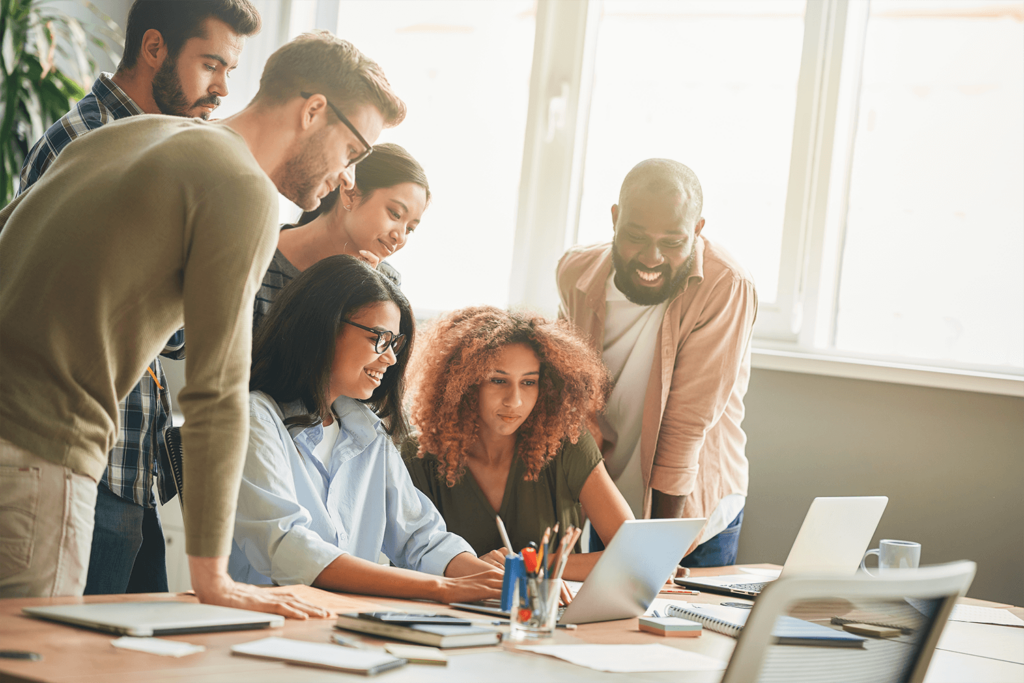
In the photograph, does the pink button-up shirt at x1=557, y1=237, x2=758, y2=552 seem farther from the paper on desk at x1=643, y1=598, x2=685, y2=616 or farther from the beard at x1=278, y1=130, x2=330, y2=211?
the beard at x1=278, y1=130, x2=330, y2=211

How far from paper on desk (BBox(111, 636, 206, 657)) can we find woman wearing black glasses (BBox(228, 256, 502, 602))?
20.5 inches

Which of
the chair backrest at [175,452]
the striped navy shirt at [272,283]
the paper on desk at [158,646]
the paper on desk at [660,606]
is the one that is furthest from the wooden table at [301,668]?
the striped navy shirt at [272,283]

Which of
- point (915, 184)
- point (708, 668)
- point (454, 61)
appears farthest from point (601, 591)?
point (454, 61)

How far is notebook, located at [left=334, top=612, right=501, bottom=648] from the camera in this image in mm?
1196

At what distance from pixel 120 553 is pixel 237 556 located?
0.34m

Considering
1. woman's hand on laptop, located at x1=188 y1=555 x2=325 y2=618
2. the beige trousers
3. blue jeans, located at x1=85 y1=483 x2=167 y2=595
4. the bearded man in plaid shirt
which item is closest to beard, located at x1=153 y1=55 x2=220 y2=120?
the bearded man in plaid shirt

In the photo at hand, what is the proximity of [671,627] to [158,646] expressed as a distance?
78cm

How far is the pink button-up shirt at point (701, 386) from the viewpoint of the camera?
100 inches

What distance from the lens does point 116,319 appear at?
1185 millimetres

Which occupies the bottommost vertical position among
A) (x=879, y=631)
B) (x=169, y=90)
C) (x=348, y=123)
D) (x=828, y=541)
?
(x=828, y=541)

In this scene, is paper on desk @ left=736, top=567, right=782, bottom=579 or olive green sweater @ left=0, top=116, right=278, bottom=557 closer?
olive green sweater @ left=0, top=116, right=278, bottom=557

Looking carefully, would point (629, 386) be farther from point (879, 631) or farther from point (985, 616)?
point (879, 631)

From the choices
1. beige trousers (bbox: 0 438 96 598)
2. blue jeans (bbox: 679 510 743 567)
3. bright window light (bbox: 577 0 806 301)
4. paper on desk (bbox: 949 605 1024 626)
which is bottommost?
blue jeans (bbox: 679 510 743 567)

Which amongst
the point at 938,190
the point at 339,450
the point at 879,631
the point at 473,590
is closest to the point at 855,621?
the point at 879,631
